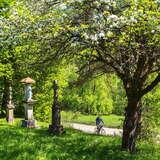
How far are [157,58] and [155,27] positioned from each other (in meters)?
3.72

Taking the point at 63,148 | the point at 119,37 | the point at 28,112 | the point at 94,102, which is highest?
the point at 94,102

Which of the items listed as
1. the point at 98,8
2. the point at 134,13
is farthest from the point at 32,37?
the point at 134,13

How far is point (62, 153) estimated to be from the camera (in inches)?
706

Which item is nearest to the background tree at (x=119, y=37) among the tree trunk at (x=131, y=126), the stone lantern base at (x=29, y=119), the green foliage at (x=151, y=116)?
the tree trunk at (x=131, y=126)

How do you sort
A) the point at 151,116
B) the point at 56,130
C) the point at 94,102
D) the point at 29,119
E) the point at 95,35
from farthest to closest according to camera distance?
the point at 94,102 < the point at 151,116 < the point at 29,119 < the point at 56,130 < the point at 95,35

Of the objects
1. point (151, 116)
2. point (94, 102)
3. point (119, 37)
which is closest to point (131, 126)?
point (119, 37)

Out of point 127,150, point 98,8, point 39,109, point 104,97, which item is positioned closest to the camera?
point 98,8

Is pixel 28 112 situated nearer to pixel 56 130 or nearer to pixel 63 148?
pixel 56 130

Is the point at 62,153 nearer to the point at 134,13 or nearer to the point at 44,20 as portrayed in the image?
the point at 44,20

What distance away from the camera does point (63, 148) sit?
63.0 feet

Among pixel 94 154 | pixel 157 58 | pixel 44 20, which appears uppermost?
pixel 44 20

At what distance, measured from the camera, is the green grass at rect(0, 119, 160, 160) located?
17.5m

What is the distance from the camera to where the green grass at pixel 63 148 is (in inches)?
687

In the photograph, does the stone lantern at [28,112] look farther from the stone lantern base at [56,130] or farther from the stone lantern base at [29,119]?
the stone lantern base at [56,130]
